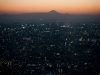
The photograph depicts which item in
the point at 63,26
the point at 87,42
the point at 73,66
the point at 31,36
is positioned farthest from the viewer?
the point at 63,26

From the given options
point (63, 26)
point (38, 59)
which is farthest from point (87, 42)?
point (38, 59)

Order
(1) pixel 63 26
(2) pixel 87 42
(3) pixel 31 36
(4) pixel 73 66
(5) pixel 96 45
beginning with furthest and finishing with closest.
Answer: (1) pixel 63 26
(3) pixel 31 36
(2) pixel 87 42
(5) pixel 96 45
(4) pixel 73 66

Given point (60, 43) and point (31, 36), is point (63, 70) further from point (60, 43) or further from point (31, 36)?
point (31, 36)

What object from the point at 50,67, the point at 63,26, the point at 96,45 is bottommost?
the point at 50,67

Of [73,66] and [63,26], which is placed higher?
[63,26]

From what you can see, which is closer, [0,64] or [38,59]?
[0,64]

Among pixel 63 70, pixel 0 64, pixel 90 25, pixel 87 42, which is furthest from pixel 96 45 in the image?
pixel 0 64

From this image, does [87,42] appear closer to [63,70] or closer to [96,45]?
[96,45]
